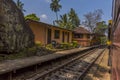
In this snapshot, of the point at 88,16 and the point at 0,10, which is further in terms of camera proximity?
the point at 88,16

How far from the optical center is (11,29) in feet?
36.0

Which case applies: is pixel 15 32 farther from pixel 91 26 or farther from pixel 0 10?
pixel 91 26

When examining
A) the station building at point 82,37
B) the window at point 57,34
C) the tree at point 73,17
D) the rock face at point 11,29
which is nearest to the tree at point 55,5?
the tree at point 73,17

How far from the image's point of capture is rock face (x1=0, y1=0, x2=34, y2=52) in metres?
10.2

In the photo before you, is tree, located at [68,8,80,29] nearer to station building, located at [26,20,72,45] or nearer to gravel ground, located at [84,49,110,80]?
station building, located at [26,20,72,45]

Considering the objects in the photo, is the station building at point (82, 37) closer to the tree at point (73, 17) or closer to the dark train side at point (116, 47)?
the tree at point (73, 17)

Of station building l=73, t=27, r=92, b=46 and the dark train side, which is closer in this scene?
the dark train side

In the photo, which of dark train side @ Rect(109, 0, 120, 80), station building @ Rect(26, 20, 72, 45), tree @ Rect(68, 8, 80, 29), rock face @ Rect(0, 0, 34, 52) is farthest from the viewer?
tree @ Rect(68, 8, 80, 29)

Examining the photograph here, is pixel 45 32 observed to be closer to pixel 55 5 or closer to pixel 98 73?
pixel 98 73

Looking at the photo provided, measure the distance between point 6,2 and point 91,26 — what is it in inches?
1970

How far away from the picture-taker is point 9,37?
10648mm


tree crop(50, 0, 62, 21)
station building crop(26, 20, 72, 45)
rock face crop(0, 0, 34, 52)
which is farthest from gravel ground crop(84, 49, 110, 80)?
tree crop(50, 0, 62, 21)

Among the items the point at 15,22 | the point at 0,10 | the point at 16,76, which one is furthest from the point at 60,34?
the point at 16,76

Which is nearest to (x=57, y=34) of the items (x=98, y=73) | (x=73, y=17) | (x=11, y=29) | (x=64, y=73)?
(x=11, y=29)
